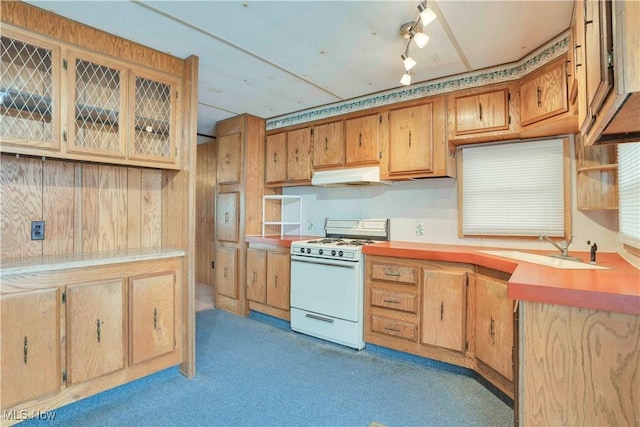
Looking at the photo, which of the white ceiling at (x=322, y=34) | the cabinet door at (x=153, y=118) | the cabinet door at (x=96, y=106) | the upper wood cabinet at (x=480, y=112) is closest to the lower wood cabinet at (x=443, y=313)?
the upper wood cabinet at (x=480, y=112)

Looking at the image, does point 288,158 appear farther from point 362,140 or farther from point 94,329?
point 94,329

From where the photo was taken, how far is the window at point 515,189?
253 centimetres

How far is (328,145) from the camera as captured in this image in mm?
3559

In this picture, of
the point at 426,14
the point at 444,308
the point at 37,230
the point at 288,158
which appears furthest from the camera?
the point at 288,158

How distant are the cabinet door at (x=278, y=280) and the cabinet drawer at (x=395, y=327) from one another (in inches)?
41.3

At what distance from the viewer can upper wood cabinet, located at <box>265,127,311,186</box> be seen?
12.3 ft

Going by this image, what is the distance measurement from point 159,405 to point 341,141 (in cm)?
280

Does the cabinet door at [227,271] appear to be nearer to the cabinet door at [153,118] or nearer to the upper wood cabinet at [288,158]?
the upper wood cabinet at [288,158]

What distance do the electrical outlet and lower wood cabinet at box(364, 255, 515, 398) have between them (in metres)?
2.43

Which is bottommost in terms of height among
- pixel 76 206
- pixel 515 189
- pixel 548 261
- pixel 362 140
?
pixel 548 261

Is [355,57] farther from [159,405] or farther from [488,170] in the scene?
[159,405]

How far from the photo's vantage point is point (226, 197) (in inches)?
161

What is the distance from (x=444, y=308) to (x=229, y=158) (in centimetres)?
305

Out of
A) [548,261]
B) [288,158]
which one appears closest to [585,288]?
[548,261]
